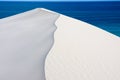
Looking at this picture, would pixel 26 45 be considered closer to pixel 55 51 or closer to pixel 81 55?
pixel 55 51

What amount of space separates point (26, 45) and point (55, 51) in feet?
1.23

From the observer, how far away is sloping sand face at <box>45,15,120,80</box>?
87.9 inches

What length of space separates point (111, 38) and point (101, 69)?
120 cm

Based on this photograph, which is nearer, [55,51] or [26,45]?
[55,51]

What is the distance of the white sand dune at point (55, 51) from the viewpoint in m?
2.18

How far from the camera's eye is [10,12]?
1081cm

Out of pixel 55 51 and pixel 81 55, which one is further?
pixel 81 55

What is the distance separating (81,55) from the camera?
2572mm

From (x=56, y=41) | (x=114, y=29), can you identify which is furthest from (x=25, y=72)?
(x=114, y=29)

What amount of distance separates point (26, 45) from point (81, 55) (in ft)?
1.92

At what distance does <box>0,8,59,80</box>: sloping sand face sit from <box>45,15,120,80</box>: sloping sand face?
0.29 feet

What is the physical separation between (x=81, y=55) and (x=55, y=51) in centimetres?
30

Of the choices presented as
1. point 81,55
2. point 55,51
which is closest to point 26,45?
point 55,51

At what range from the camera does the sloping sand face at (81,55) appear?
87.9 inches
